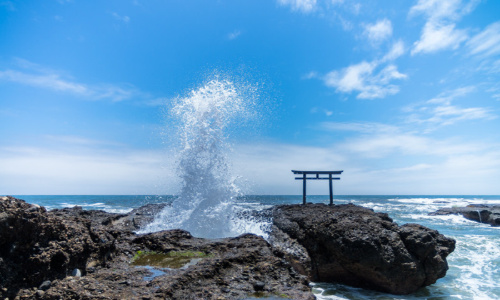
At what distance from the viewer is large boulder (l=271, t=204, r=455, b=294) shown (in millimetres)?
7348

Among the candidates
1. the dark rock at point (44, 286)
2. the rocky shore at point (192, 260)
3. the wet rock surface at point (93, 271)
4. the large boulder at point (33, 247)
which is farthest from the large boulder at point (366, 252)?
the dark rock at point (44, 286)

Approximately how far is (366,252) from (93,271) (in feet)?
19.3

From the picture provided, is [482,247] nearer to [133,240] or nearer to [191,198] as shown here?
[191,198]

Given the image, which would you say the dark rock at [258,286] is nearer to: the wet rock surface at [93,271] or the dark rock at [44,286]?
the wet rock surface at [93,271]

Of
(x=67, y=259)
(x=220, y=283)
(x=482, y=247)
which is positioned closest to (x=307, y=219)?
(x=220, y=283)

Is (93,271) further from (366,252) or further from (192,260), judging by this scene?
(366,252)

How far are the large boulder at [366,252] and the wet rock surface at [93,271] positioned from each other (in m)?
3.41

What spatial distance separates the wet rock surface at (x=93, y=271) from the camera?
3152 millimetres

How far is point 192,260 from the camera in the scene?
4953mm

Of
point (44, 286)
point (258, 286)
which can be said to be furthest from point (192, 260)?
point (44, 286)

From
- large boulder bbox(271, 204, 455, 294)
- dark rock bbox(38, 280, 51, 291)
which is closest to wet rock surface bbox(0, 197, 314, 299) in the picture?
dark rock bbox(38, 280, 51, 291)

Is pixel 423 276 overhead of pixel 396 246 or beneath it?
beneath

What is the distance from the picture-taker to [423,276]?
764 cm

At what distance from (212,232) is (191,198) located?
2.02m
